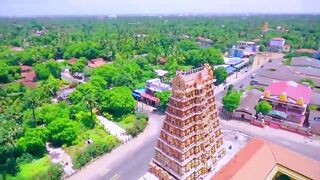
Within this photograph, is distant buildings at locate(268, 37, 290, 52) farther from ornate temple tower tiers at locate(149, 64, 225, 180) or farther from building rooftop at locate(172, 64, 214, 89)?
building rooftop at locate(172, 64, 214, 89)

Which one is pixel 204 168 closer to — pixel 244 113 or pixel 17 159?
pixel 244 113

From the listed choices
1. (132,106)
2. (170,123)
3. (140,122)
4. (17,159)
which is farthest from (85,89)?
(170,123)

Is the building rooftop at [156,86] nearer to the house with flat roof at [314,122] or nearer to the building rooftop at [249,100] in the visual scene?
the building rooftop at [249,100]

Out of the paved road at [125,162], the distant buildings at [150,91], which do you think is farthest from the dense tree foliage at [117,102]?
the paved road at [125,162]

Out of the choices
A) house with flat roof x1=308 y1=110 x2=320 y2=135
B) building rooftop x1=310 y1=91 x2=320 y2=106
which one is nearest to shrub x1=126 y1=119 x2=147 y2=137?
house with flat roof x1=308 y1=110 x2=320 y2=135

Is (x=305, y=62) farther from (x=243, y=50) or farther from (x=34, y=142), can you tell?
(x=34, y=142)
